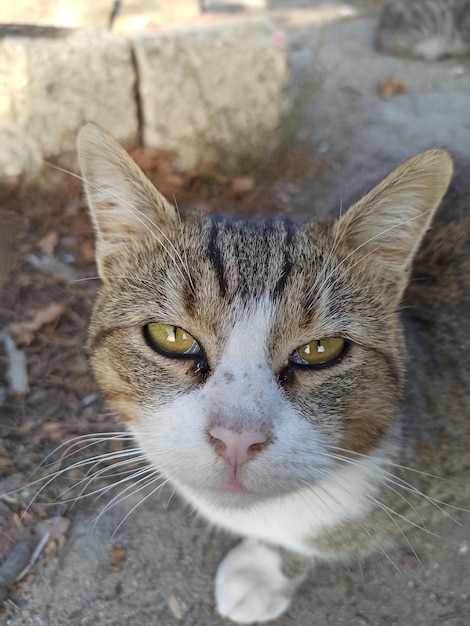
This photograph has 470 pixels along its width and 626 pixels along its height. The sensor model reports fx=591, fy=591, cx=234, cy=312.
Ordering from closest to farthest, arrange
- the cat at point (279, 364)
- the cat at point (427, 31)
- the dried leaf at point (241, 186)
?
1. the cat at point (279, 364)
2. the dried leaf at point (241, 186)
3. the cat at point (427, 31)

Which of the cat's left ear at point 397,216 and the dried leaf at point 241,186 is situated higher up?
the cat's left ear at point 397,216

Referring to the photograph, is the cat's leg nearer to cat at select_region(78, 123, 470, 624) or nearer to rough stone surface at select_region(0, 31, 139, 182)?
cat at select_region(78, 123, 470, 624)

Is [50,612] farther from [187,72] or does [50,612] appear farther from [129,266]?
[187,72]

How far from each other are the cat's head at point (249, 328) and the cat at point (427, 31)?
596cm

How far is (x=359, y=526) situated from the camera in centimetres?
204

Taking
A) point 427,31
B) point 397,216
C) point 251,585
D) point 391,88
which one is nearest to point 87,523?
point 251,585

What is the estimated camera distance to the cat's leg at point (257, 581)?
219 cm

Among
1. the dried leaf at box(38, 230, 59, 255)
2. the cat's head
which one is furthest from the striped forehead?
the dried leaf at box(38, 230, 59, 255)

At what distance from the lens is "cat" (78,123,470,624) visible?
61.9 inches

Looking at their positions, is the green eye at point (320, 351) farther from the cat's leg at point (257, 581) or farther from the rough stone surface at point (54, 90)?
the rough stone surface at point (54, 90)

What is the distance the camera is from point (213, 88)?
410cm

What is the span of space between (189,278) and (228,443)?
504 mm

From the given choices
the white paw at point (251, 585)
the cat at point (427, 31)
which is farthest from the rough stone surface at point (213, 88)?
the cat at point (427, 31)

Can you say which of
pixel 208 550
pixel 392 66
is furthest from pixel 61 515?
pixel 392 66
